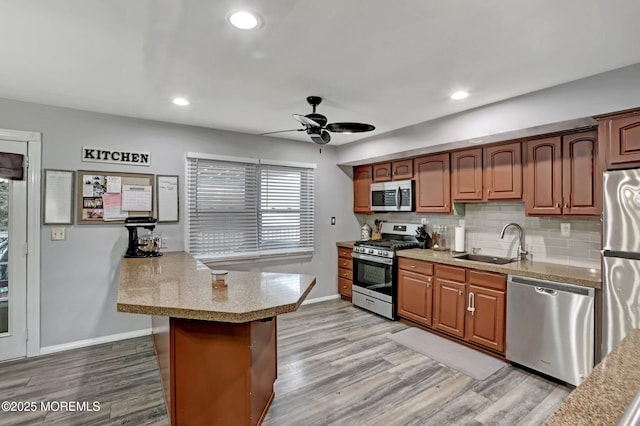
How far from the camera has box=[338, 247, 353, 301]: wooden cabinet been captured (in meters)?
4.88

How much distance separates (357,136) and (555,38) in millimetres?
2698

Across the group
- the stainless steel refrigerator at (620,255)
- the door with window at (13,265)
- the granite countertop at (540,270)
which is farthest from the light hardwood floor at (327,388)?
the granite countertop at (540,270)

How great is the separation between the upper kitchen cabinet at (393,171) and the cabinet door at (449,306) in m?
1.50

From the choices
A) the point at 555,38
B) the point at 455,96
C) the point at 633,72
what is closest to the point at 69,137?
the point at 455,96

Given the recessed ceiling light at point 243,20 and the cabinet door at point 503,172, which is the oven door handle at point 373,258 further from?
the recessed ceiling light at point 243,20

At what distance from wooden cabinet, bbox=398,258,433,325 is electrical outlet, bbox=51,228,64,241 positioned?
3.68 m

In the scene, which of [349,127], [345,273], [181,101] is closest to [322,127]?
[349,127]

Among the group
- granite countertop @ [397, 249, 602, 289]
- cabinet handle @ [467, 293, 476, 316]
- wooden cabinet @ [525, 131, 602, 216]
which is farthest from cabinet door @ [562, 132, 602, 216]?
cabinet handle @ [467, 293, 476, 316]

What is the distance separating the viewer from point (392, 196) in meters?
4.49

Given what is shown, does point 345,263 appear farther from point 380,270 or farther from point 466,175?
point 466,175

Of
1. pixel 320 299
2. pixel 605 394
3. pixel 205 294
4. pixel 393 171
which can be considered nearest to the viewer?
pixel 605 394

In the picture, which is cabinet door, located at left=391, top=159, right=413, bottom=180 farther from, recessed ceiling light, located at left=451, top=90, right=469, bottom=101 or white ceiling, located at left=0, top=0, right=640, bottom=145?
recessed ceiling light, located at left=451, top=90, right=469, bottom=101

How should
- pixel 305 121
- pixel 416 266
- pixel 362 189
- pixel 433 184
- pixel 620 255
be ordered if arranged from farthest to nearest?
1. pixel 362 189
2. pixel 433 184
3. pixel 416 266
4. pixel 305 121
5. pixel 620 255

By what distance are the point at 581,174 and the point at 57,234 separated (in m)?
4.86
